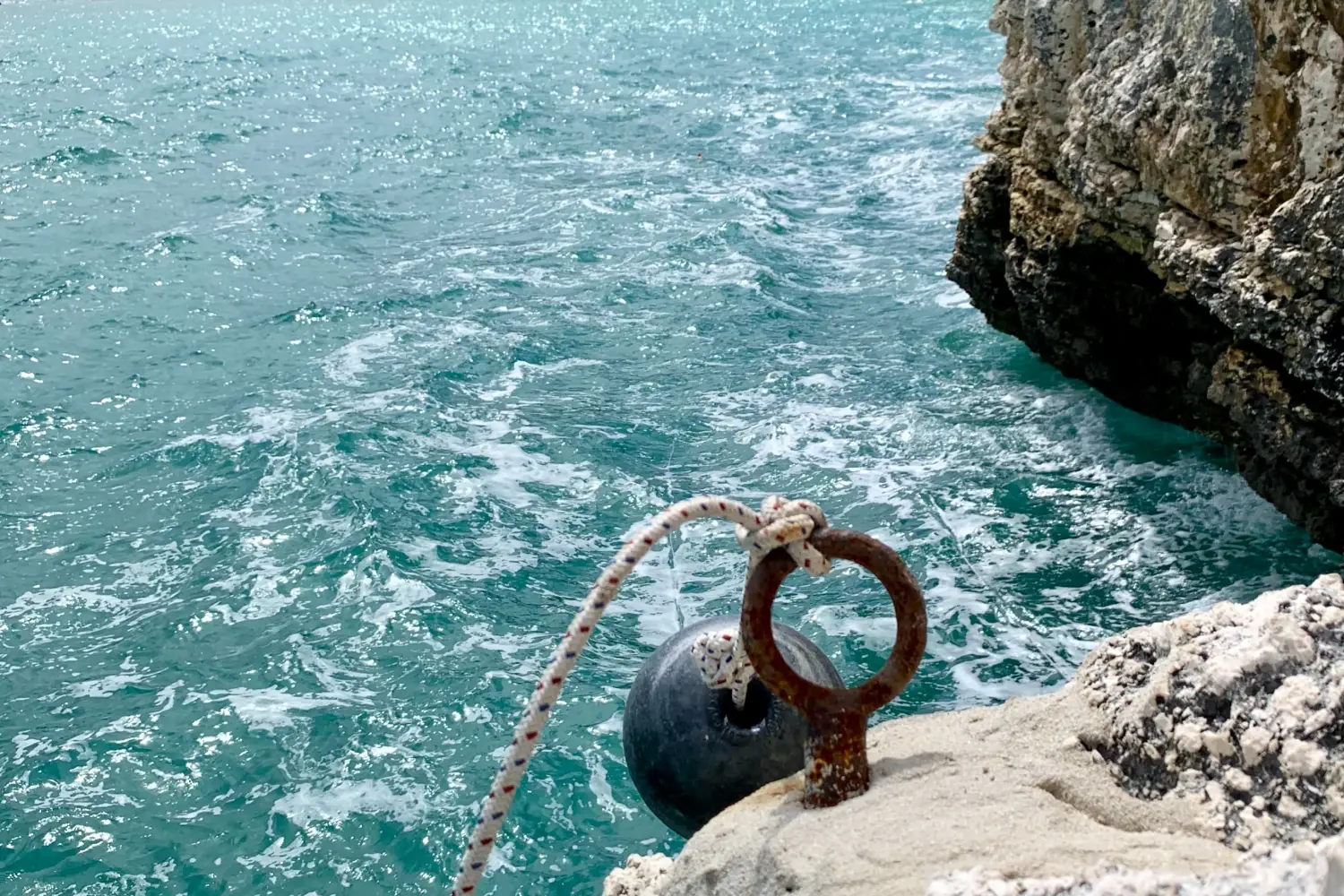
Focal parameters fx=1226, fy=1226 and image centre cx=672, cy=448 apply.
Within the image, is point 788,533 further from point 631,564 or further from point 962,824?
point 962,824

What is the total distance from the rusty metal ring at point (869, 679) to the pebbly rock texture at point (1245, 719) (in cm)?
53

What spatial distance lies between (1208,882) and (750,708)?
213cm

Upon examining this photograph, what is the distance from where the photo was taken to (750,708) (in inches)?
172

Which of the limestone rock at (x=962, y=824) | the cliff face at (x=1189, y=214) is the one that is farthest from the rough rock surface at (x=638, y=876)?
the cliff face at (x=1189, y=214)

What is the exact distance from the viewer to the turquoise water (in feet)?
21.9

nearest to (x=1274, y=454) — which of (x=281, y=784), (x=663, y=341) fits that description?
(x=281, y=784)

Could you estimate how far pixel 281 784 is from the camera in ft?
21.8

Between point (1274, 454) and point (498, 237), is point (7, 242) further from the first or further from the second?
point (1274, 454)

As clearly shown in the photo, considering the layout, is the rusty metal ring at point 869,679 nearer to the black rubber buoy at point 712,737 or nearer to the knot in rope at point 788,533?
the knot in rope at point 788,533

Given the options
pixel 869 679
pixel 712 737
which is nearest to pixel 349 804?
pixel 712 737

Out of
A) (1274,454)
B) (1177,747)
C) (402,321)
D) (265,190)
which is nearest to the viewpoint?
(1177,747)

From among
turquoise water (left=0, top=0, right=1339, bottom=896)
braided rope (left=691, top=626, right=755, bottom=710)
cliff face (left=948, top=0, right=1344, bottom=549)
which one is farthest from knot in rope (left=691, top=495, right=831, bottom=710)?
cliff face (left=948, top=0, right=1344, bottom=549)

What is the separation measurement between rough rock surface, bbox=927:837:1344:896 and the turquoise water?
3.56m

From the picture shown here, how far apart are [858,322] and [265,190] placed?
11.5 meters
